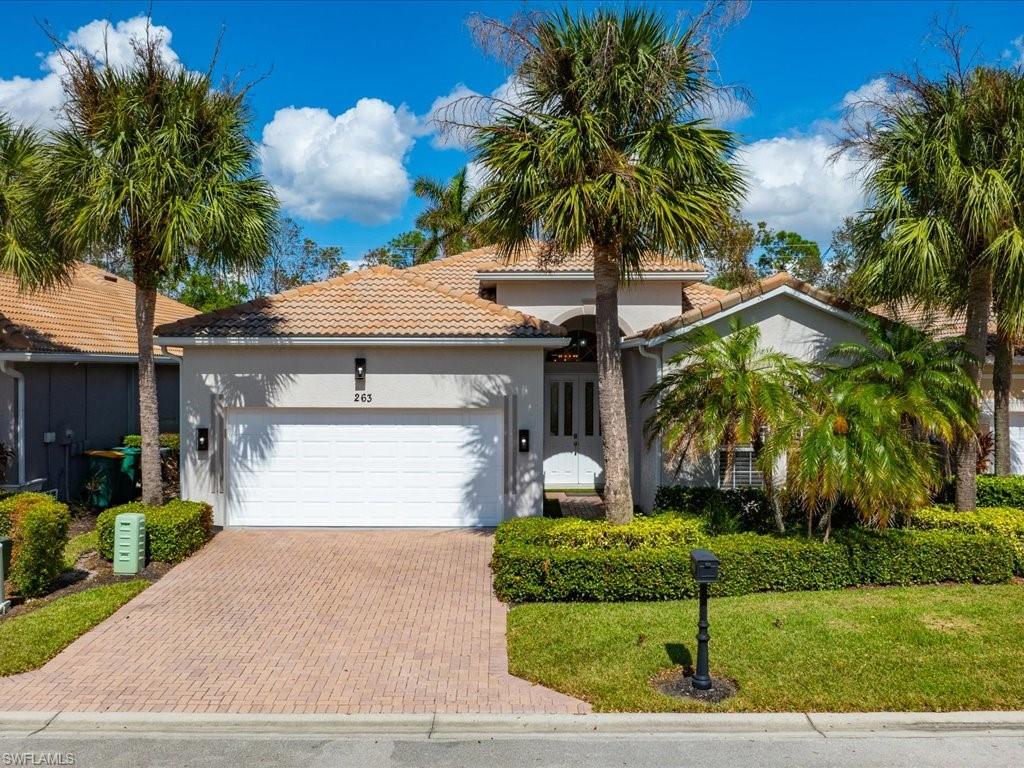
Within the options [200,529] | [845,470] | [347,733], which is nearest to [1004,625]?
[845,470]

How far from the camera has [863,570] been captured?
9117 millimetres

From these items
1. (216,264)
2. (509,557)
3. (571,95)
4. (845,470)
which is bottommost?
(509,557)

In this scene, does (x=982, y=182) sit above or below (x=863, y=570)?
above

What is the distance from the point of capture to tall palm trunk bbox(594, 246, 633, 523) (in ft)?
32.2

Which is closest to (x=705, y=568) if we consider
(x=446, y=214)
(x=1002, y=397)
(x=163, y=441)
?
(x=1002, y=397)

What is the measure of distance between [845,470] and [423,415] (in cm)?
684

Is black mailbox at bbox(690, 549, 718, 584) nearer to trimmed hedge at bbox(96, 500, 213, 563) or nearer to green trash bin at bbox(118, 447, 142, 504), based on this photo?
trimmed hedge at bbox(96, 500, 213, 563)

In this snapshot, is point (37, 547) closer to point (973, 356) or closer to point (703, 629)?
point (703, 629)

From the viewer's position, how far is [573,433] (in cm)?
1669

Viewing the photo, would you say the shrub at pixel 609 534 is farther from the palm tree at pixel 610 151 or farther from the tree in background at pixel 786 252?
the tree in background at pixel 786 252

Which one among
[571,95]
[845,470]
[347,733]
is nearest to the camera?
[347,733]

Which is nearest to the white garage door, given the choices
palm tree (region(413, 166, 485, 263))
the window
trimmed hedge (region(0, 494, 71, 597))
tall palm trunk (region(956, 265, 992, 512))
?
trimmed hedge (region(0, 494, 71, 597))

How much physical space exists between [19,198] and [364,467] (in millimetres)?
6906

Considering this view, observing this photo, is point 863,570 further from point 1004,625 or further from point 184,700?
point 184,700
